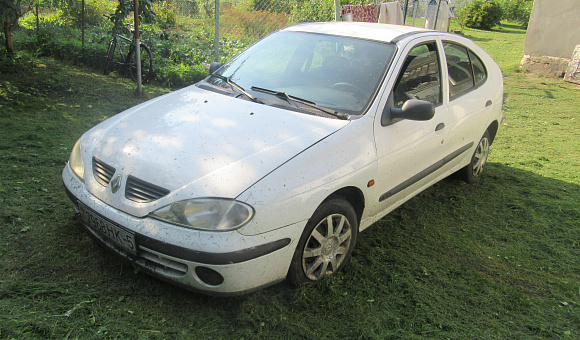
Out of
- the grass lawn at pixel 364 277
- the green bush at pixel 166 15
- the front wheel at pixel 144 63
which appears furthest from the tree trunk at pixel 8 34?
the green bush at pixel 166 15

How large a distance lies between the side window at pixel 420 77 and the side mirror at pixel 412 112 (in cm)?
17

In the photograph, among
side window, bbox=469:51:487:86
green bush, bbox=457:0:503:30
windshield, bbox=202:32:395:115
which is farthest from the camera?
green bush, bbox=457:0:503:30

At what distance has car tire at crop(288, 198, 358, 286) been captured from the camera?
2895mm

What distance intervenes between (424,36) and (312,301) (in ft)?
8.14

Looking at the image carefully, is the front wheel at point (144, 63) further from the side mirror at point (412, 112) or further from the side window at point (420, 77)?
the side mirror at point (412, 112)

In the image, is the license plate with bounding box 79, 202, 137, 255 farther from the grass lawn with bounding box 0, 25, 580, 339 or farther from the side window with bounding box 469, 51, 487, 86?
the side window with bounding box 469, 51, 487, 86

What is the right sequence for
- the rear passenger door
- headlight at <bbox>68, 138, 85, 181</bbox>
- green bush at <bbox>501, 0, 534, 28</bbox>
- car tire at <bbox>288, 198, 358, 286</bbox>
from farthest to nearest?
1. green bush at <bbox>501, 0, 534, 28</bbox>
2. the rear passenger door
3. headlight at <bbox>68, 138, 85, 181</bbox>
4. car tire at <bbox>288, 198, 358, 286</bbox>

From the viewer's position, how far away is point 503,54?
15875mm

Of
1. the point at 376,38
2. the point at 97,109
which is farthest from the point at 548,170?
the point at 97,109

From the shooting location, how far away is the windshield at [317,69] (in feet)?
11.5

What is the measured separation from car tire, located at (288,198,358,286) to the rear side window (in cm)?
178

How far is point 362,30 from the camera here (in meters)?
4.04

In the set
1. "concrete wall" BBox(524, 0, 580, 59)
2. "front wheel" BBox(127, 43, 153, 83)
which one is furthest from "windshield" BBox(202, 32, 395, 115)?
"concrete wall" BBox(524, 0, 580, 59)

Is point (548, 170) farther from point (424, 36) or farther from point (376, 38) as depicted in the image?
point (376, 38)
